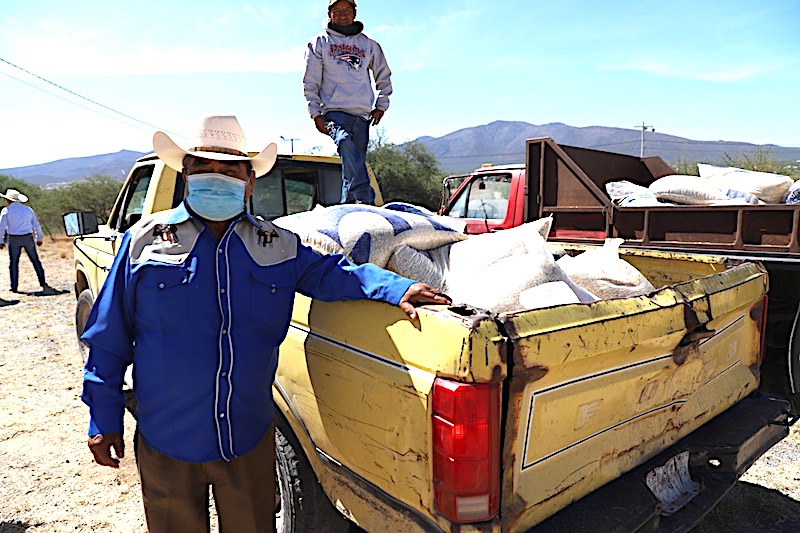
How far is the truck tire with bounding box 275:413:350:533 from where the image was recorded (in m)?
2.12

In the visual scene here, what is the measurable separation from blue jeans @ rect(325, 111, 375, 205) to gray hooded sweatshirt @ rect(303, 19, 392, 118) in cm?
8

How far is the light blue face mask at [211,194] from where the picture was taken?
6.22 ft

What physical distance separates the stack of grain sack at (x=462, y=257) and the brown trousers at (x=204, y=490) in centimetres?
87

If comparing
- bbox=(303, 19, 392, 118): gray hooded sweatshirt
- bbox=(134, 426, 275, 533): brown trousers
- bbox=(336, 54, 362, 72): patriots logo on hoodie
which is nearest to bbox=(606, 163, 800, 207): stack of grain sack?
bbox=(303, 19, 392, 118): gray hooded sweatshirt

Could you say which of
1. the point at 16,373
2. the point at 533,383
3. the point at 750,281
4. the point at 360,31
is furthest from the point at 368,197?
the point at 16,373

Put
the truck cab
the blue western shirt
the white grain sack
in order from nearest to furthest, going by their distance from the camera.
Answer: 1. the blue western shirt
2. the white grain sack
3. the truck cab

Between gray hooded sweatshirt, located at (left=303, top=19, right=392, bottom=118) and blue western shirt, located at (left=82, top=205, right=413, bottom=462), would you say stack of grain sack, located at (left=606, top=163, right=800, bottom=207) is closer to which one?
gray hooded sweatshirt, located at (left=303, top=19, right=392, bottom=118)

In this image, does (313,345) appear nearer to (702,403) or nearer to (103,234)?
(702,403)

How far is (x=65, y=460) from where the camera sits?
3693mm

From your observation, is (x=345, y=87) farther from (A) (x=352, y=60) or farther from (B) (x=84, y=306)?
(B) (x=84, y=306)

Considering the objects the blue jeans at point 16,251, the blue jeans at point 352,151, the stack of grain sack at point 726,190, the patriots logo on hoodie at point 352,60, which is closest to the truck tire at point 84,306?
the blue jeans at point 352,151

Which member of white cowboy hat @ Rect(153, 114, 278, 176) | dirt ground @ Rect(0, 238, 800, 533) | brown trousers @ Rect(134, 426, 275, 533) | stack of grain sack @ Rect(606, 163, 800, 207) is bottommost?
dirt ground @ Rect(0, 238, 800, 533)

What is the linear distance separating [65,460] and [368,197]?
2.82 metres

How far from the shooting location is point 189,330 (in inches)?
71.6
